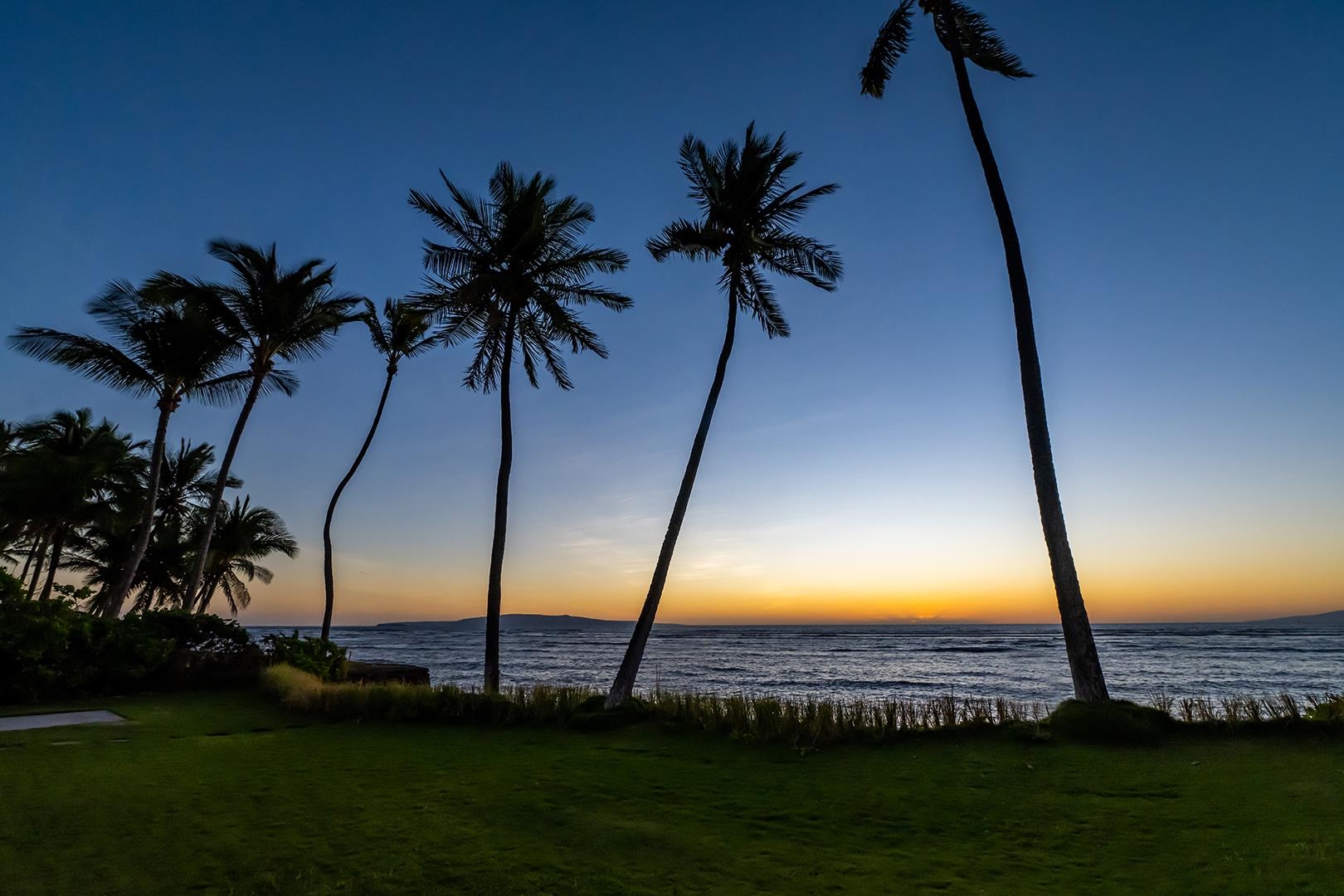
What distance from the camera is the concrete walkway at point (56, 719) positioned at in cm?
1022

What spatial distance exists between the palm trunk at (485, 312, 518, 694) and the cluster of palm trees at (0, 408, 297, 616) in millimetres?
10424

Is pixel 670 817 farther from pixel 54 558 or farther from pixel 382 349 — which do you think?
pixel 54 558

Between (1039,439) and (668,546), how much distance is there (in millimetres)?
6668

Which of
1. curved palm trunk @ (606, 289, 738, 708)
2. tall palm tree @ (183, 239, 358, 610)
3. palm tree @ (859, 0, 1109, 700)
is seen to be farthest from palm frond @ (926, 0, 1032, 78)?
tall palm tree @ (183, 239, 358, 610)

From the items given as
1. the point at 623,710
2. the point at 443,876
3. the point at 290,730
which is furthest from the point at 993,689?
the point at 443,876

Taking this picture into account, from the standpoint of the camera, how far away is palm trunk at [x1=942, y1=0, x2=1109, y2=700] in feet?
31.8

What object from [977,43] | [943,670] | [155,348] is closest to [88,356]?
[155,348]

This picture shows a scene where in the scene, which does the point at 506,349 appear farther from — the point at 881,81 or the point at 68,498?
the point at 68,498

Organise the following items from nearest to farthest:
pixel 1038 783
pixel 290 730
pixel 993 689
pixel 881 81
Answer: pixel 1038 783 → pixel 290 730 → pixel 881 81 → pixel 993 689

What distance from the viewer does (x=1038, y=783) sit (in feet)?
21.8

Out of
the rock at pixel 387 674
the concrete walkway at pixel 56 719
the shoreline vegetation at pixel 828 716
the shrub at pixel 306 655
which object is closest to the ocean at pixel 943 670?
the rock at pixel 387 674

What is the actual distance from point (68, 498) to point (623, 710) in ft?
82.4

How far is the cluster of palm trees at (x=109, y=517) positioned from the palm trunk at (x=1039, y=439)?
68.0 feet

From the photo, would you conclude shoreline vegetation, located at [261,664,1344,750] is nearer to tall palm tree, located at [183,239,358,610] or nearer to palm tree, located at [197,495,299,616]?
tall palm tree, located at [183,239,358,610]
